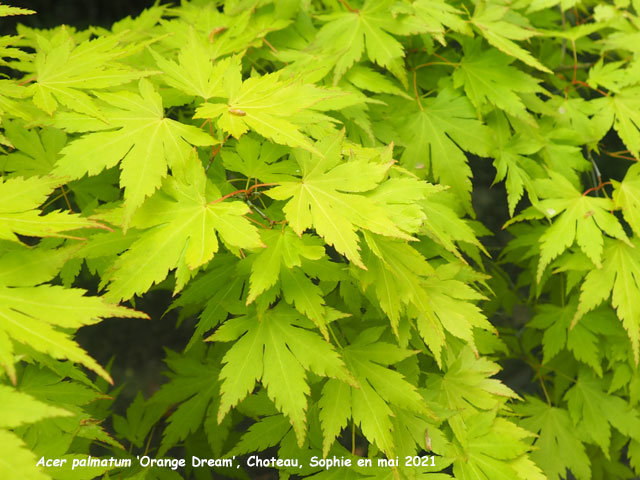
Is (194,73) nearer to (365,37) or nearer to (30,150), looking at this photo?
(30,150)

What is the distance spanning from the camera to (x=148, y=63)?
4.76 ft

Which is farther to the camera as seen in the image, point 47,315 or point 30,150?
point 30,150

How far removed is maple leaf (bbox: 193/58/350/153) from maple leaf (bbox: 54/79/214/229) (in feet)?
0.24

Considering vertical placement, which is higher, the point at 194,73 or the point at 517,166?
the point at 194,73

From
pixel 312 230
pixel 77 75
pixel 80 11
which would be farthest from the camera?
pixel 80 11

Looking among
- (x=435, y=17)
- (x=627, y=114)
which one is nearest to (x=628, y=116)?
(x=627, y=114)

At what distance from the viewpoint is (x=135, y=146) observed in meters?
1.06

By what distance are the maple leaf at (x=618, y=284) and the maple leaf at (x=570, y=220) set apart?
0.21ft

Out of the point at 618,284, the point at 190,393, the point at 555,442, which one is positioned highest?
the point at 618,284

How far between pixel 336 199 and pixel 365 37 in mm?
716

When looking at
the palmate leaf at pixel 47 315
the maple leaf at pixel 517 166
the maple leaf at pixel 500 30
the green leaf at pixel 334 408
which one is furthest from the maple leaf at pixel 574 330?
the palmate leaf at pixel 47 315

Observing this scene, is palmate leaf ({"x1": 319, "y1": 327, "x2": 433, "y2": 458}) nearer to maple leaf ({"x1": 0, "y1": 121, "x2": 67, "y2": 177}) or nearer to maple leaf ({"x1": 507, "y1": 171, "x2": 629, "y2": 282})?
maple leaf ({"x1": 507, "y1": 171, "x2": 629, "y2": 282})

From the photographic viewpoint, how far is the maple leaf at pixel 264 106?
1.06m

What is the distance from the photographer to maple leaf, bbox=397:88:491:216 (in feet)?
5.36
